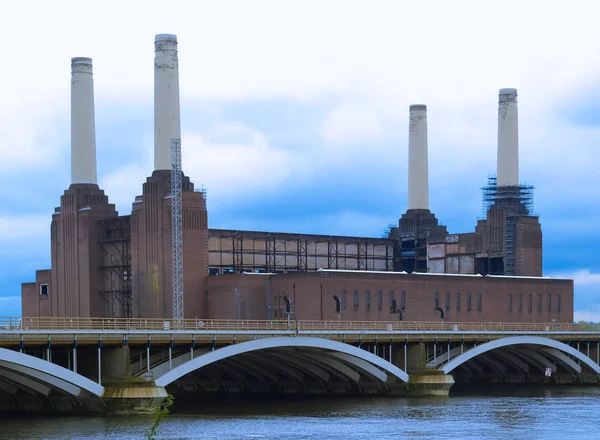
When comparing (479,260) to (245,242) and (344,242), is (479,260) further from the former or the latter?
(245,242)

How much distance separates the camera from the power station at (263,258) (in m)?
104

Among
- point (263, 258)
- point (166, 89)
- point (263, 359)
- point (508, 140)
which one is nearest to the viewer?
point (263, 359)

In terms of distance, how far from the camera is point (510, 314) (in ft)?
385

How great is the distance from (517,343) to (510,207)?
3013 cm

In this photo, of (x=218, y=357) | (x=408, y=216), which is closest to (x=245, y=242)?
(x=408, y=216)

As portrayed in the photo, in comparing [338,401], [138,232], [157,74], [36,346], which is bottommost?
[338,401]

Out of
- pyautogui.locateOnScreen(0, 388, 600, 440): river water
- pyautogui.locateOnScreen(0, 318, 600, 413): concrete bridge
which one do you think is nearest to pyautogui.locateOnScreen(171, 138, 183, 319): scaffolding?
pyautogui.locateOnScreen(0, 318, 600, 413): concrete bridge

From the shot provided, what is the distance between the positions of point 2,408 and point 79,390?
9.09 metres

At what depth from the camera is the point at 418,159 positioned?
131625mm

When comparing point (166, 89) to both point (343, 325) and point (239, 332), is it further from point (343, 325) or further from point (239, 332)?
point (239, 332)

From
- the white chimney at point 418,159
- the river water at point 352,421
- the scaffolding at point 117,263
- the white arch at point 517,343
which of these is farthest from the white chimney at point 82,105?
the white arch at point 517,343

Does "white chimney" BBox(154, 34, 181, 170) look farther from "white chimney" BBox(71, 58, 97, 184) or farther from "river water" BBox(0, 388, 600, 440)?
"river water" BBox(0, 388, 600, 440)

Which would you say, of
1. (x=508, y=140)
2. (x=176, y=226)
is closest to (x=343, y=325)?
(x=176, y=226)

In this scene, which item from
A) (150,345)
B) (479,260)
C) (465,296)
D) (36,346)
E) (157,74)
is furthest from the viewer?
(479,260)
